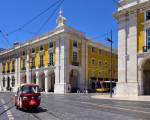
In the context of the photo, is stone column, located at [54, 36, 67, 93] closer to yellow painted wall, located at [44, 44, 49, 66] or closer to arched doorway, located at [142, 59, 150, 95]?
yellow painted wall, located at [44, 44, 49, 66]

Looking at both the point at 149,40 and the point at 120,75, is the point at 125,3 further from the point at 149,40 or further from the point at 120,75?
the point at 120,75

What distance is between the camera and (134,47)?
4503 cm

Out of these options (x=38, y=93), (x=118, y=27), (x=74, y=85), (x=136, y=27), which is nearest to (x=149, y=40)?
(x=136, y=27)

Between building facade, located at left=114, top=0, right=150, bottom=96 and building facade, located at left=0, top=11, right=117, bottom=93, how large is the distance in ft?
73.5

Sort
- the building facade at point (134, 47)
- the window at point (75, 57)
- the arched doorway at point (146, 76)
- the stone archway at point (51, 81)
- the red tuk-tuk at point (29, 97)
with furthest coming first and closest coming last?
the stone archway at point (51, 81) → the window at point (75, 57) → the arched doorway at point (146, 76) → the building facade at point (134, 47) → the red tuk-tuk at point (29, 97)

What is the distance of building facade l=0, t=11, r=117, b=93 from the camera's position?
223 feet

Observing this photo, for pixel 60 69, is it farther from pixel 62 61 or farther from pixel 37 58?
pixel 37 58

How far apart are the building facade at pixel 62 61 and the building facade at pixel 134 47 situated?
2241 cm

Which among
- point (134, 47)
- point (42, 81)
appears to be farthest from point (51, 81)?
point (134, 47)

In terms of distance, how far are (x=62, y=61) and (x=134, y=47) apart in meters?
25.2

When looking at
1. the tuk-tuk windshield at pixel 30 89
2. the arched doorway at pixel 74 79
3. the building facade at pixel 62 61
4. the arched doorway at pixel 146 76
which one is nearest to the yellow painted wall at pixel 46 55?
the building facade at pixel 62 61

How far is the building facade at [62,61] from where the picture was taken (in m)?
68.0

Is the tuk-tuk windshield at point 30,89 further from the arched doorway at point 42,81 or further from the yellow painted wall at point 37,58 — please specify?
the yellow painted wall at point 37,58

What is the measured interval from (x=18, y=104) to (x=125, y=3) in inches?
1180
